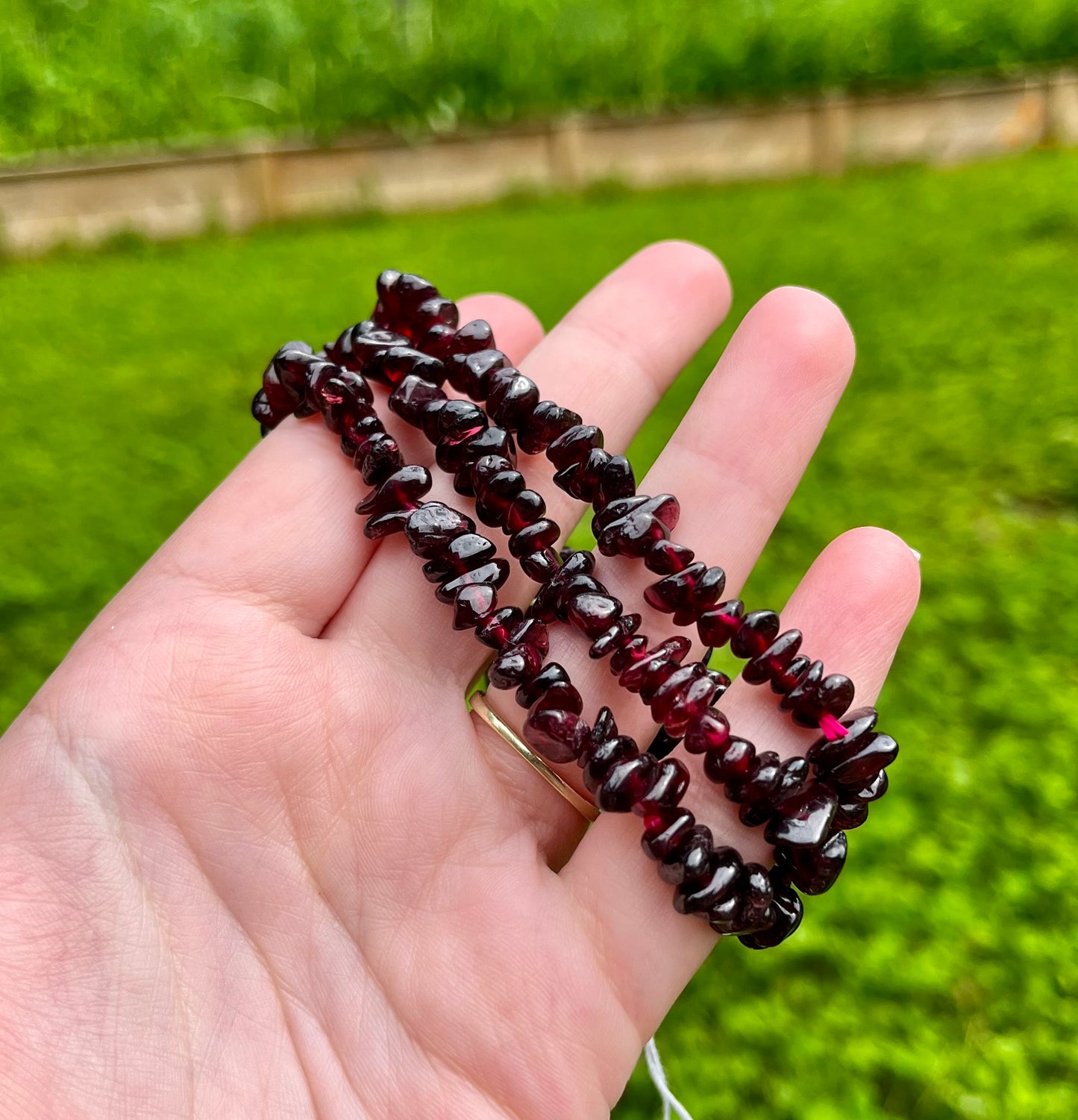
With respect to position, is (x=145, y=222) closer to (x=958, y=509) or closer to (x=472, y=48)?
(x=472, y=48)

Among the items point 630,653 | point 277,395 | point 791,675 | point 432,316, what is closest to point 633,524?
point 630,653

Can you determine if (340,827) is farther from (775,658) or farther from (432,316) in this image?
(432,316)

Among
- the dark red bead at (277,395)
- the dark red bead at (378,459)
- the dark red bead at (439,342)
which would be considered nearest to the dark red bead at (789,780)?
the dark red bead at (378,459)

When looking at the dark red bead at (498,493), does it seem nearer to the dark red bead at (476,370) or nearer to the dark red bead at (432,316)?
the dark red bead at (476,370)

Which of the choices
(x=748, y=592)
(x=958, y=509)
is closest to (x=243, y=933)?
(x=748, y=592)

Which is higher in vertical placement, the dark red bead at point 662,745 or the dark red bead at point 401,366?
the dark red bead at point 401,366

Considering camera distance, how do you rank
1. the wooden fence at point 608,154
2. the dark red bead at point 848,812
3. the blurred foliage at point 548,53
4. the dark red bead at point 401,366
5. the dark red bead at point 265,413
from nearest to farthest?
the dark red bead at point 848,812
the dark red bead at point 401,366
the dark red bead at point 265,413
the wooden fence at point 608,154
the blurred foliage at point 548,53
